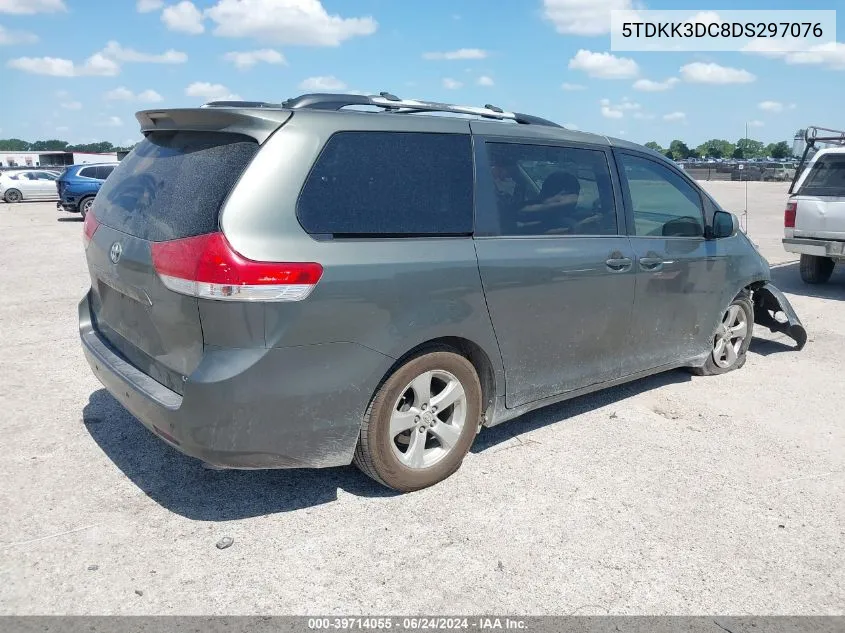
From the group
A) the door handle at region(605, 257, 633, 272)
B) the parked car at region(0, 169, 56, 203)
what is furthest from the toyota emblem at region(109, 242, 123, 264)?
the parked car at region(0, 169, 56, 203)

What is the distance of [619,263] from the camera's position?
14.1 ft

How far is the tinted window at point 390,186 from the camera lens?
3094 millimetres

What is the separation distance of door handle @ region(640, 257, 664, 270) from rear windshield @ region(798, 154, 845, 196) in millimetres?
5948

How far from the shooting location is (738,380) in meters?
5.61

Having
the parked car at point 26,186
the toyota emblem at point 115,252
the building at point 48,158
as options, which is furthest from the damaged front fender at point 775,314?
the building at point 48,158

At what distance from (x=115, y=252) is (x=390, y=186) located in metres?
1.37

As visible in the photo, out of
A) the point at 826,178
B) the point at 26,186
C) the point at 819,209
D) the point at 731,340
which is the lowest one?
the point at 731,340

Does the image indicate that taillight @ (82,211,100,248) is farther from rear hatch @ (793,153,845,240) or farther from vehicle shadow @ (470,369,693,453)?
rear hatch @ (793,153,845,240)

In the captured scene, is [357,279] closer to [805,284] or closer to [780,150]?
[805,284]

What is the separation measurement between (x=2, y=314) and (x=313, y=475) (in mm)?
5282

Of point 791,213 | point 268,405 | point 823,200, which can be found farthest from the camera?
point 791,213

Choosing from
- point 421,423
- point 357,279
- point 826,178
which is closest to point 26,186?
point 826,178

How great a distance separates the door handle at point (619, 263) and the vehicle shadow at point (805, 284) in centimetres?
614

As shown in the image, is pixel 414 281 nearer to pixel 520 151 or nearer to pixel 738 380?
pixel 520 151
